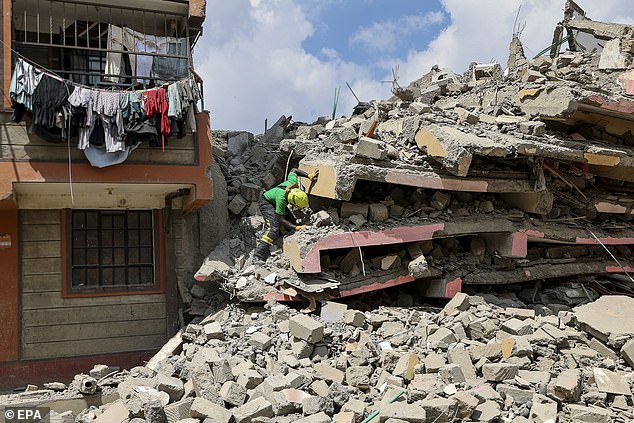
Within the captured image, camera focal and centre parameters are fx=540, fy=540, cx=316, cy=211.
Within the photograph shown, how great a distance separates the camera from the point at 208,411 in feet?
18.1

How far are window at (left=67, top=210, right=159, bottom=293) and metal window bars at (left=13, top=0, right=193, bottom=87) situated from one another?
7.59 ft

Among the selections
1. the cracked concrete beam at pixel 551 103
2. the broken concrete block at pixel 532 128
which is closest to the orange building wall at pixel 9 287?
the broken concrete block at pixel 532 128

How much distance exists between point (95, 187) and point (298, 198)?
10.1 feet

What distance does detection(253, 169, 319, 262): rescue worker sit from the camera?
27.3 ft

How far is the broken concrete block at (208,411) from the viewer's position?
5469 millimetres

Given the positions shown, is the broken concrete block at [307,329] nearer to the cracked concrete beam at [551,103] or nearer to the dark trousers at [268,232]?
the dark trousers at [268,232]

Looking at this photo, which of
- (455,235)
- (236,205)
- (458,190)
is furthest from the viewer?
(236,205)

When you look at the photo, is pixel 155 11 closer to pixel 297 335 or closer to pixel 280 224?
pixel 280 224

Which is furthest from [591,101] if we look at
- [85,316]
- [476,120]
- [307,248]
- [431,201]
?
[85,316]

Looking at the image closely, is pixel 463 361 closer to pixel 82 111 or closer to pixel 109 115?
pixel 109 115

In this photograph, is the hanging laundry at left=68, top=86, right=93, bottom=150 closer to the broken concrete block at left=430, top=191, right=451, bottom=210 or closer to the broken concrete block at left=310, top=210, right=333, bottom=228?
the broken concrete block at left=310, top=210, right=333, bottom=228

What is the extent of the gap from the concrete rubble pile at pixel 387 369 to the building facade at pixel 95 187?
144cm

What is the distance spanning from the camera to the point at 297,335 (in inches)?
275

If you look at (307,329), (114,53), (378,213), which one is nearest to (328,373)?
(307,329)
